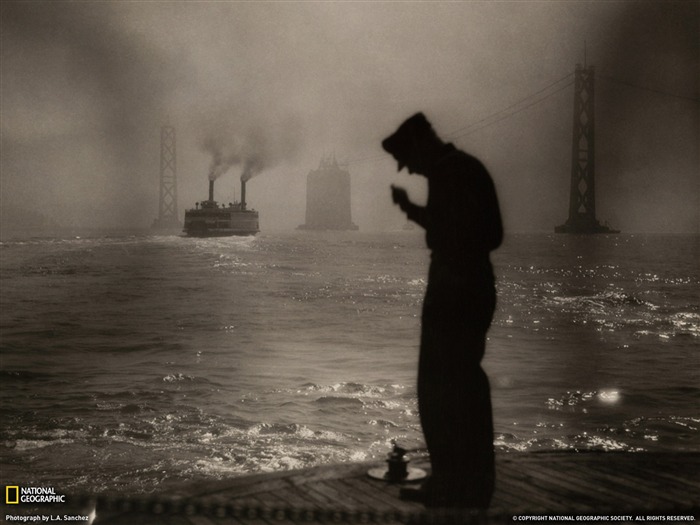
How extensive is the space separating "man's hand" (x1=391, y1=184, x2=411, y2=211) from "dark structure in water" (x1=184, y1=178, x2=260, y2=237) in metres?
127

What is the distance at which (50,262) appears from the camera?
67750 mm

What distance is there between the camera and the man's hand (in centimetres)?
368

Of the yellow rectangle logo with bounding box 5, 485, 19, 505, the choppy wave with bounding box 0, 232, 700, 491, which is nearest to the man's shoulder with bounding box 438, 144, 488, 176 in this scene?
the yellow rectangle logo with bounding box 5, 485, 19, 505

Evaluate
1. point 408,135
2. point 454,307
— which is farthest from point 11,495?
point 408,135

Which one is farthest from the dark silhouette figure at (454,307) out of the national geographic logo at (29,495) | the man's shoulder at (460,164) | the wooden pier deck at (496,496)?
the national geographic logo at (29,495)

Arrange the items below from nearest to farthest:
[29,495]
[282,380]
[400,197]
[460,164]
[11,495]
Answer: [460,164] → [400,197] → [11,495] → [29,495] → [282,380]

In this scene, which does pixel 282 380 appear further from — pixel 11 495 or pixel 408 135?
pixel 408 135

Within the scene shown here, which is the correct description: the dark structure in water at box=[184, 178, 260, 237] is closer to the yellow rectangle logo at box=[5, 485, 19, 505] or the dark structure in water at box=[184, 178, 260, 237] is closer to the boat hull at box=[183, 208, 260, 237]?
the boat hull at box=[183, 208, 260, 237]

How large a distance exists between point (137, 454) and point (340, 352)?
10827 millimetres

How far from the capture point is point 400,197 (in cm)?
369

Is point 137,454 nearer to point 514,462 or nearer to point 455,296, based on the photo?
point 514,462

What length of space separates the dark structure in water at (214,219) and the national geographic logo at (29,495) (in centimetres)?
12241

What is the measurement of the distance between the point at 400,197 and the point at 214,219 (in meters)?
129

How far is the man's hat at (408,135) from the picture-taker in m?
3.75
